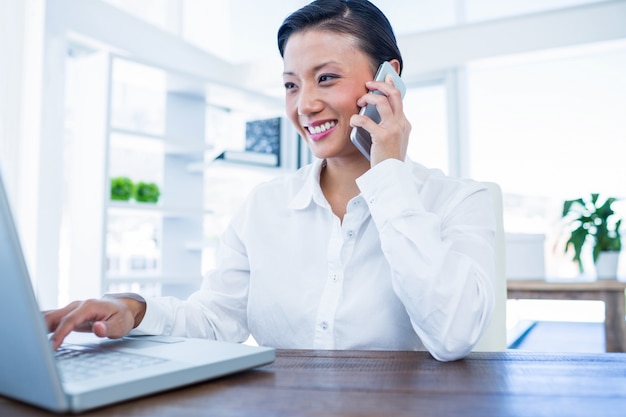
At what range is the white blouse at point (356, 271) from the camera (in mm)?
976

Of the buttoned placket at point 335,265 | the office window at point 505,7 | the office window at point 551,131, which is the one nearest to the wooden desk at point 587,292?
the office window at point 551,131

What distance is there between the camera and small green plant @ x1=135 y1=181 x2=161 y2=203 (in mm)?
3746

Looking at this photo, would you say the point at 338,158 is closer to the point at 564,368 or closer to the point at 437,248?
Result: the point at 437,248

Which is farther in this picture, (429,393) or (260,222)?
(260,222)

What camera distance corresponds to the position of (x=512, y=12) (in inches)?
175

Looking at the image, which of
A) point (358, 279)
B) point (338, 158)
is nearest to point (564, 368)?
point (358, 279)

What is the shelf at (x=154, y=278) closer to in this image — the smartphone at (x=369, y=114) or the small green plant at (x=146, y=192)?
the small green plant at (x=146, y=192)

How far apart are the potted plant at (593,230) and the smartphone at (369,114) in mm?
2178

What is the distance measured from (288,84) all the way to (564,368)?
2.88 feet

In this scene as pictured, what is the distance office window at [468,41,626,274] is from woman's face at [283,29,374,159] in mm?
3284

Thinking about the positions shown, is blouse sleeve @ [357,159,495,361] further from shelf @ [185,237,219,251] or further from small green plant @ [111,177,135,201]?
shelf @ [185,237,219,251]

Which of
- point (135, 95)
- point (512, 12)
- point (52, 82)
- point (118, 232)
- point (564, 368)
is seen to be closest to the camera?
point (564, 368)

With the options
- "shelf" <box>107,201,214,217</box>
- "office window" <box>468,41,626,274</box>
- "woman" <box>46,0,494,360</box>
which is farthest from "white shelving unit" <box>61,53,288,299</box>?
"woman" <box>46,0,494,360</box>

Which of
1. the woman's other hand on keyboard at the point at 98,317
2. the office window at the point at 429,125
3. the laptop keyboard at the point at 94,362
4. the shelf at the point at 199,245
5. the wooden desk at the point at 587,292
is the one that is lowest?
the wooden desk at the point at 587,292
